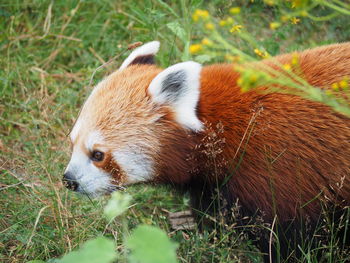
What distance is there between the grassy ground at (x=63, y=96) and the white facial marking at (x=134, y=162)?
362 millimetres

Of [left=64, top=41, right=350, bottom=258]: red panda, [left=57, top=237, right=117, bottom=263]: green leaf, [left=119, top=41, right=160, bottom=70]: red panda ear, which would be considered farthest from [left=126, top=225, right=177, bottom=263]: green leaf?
[left=119, top=41, right=160, bottom=70]: red panda ear

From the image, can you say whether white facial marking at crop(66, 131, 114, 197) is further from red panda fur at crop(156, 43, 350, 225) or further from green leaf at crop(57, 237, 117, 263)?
green leaf at crop(57, 237, 117, 263)

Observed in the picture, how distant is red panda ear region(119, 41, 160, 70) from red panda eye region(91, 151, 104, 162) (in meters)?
0.72

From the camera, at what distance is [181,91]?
302 centimetres

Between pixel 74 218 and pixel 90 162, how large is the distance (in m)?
0.50

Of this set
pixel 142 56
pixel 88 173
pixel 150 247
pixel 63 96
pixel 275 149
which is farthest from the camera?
pixel 63 96

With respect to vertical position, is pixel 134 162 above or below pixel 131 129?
below

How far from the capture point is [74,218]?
3.42m

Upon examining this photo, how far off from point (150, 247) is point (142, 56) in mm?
2066

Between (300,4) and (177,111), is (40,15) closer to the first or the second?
(177,111)

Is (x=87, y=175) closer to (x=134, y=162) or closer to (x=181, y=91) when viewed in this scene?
(x=134, y=162)

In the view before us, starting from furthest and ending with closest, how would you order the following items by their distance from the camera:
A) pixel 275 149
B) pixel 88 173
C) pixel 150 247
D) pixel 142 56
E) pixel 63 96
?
pixel 63 96, pixel 142 56, pixel 88 173, pixel 275 149, pixel 150 247

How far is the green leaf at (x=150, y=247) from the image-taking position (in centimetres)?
169

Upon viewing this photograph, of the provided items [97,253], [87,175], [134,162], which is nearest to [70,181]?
[87,175]
